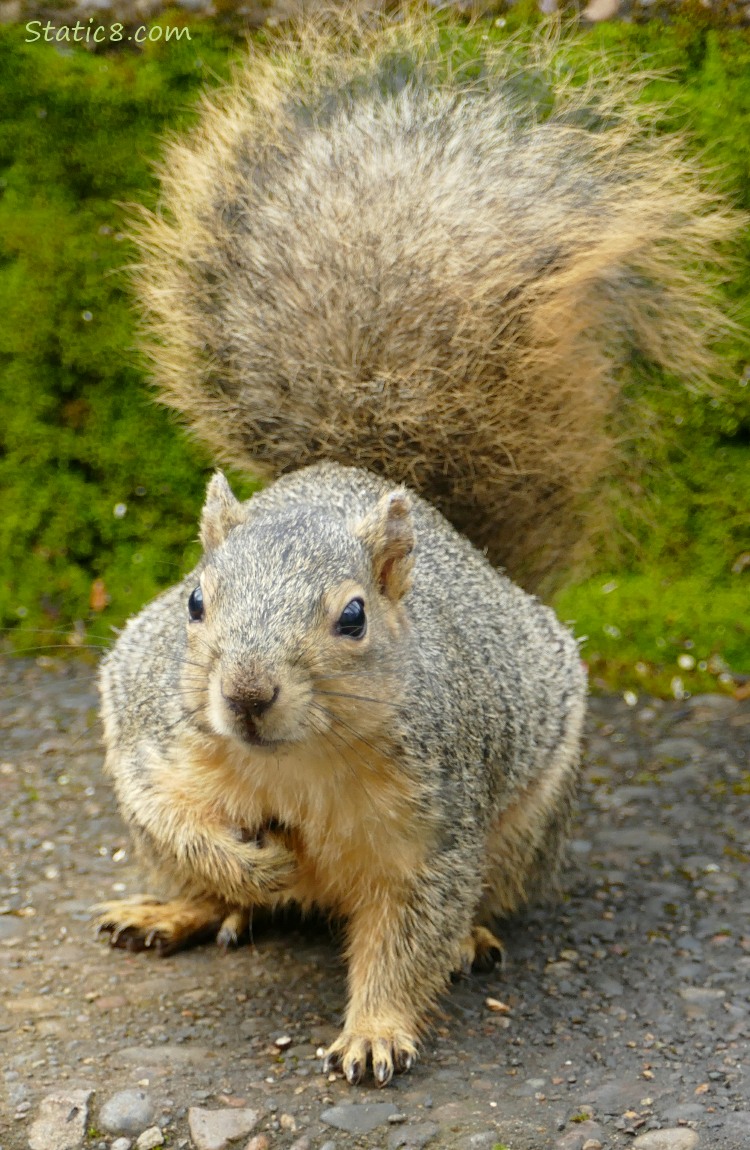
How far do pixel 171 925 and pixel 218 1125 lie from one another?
0.69m

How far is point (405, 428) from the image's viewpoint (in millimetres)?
3451

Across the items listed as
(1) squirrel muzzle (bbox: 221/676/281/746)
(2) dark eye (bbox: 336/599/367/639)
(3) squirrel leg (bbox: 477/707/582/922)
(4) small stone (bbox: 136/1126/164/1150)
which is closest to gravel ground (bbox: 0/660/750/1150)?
(4) small stone (bbox: 136/1126/164/1150)

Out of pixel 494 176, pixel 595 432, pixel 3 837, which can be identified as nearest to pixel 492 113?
pixel 494 176

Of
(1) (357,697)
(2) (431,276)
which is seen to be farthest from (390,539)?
(2) (431,276)

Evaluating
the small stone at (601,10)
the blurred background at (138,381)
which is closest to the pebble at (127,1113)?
the blurred background at (138,381)

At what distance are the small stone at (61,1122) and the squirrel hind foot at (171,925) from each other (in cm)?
59

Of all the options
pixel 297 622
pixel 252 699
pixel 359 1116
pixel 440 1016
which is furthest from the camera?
pixel 440 1016

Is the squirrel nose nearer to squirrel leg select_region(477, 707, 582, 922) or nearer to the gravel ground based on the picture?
the gravel ground

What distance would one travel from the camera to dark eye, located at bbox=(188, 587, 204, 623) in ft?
8.57

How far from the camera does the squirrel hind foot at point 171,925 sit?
3.22 meters

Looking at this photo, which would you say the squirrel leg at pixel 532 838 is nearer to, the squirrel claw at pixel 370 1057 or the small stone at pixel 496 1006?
the small stone at pixel 496 1006

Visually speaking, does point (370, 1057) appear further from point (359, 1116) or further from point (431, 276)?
point (431, 276)

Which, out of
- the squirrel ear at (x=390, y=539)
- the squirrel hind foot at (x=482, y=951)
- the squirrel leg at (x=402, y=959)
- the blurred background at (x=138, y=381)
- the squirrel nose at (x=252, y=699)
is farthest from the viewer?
the blurred background at (x=138, y=381)

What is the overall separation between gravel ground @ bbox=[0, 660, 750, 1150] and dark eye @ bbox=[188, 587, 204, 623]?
2.77ft
